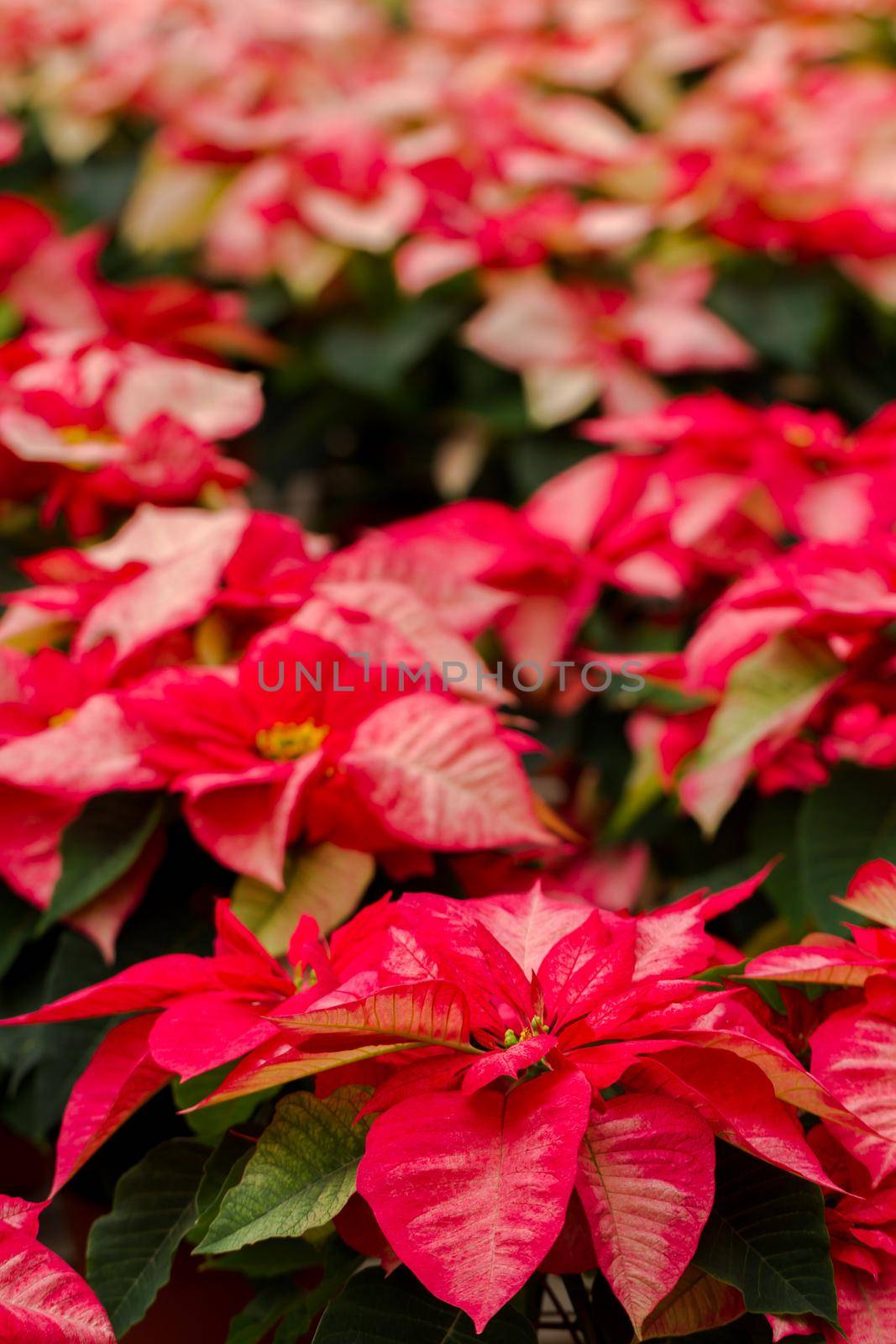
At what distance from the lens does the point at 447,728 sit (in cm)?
57

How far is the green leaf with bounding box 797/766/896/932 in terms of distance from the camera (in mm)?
613

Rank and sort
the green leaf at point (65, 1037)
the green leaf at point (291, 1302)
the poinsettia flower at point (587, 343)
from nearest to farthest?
1. the green leaf at point (291, 1302)
2. the green leaf at point (65, 1037)
3. the poinsettia flower at point (587, 343)

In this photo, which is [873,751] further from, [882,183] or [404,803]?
[882,183]

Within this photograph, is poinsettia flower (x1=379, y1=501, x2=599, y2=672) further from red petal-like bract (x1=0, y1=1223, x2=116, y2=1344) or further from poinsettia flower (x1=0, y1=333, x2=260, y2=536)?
red petal-like bract (x1=0, y1=1223, x2=116, y2=1344)

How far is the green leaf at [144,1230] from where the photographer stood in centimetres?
46

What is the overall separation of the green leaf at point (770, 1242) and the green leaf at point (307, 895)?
0.63 ft

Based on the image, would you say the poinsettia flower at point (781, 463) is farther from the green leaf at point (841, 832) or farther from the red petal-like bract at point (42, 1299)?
the red petal-like bract at point (42, 1299)

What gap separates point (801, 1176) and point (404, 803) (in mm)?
213

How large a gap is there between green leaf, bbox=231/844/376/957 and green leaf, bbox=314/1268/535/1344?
150mm

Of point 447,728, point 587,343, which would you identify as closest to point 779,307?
point 587,343

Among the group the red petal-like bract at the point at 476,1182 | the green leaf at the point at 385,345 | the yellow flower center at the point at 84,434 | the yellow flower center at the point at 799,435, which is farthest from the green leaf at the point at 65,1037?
the green leaf at the point at 385,345

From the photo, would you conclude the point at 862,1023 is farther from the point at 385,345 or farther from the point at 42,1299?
the point at 385,345

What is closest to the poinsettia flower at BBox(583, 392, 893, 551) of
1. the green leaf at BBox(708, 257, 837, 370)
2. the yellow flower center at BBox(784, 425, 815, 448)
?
the yellow flower center at BBox(784, 425, 815, 448)

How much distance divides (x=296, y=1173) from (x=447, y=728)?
20cm
